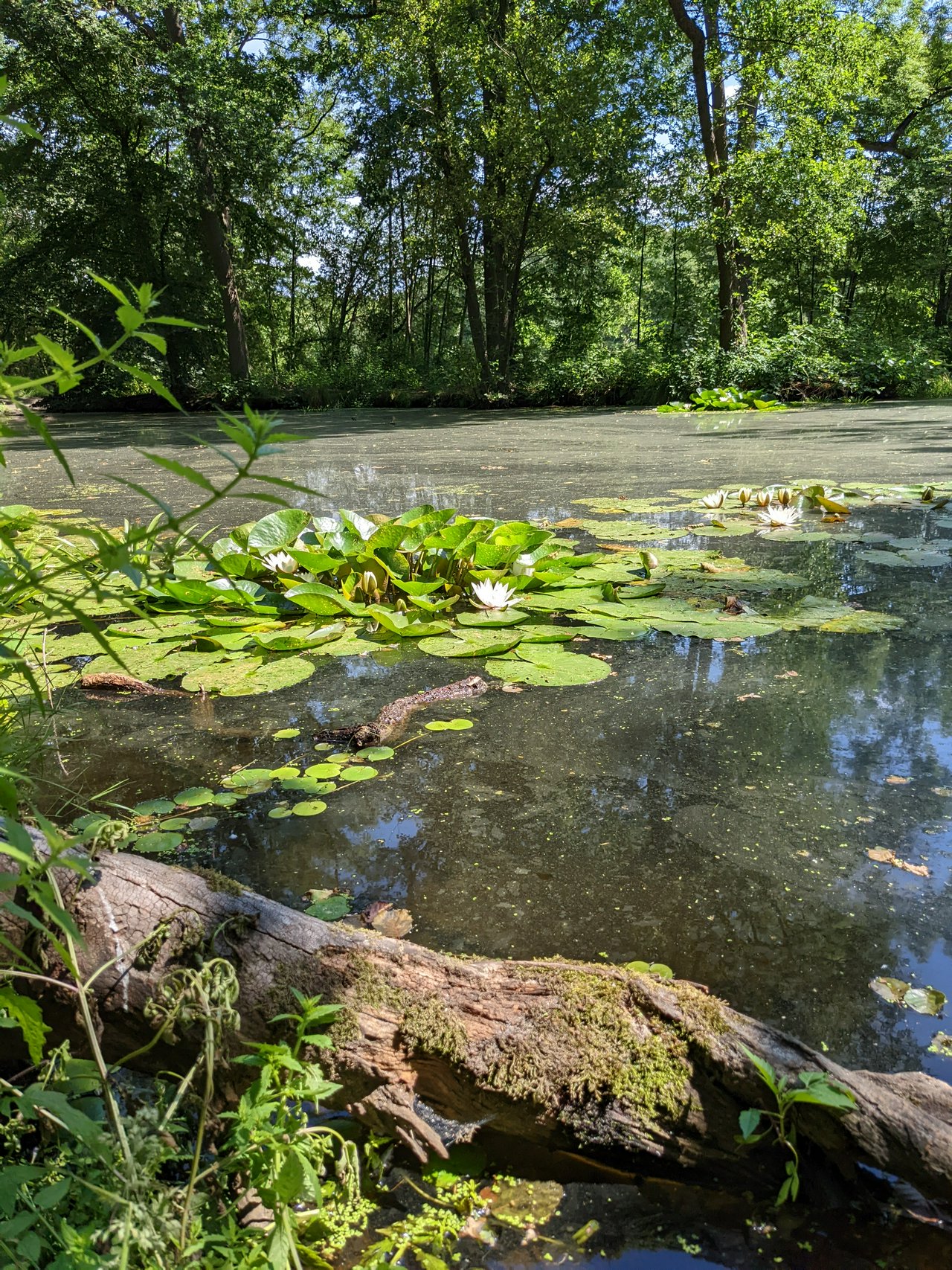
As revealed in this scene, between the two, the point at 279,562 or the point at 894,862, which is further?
the point at 279,562

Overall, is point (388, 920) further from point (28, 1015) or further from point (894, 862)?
point (894, 862)

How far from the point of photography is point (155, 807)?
4.85ft

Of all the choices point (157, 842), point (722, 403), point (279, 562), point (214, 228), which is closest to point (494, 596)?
point (279, 562)

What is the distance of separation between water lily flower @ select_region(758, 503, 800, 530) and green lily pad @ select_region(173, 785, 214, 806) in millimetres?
2815

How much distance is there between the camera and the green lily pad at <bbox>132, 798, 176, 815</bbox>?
146 cm

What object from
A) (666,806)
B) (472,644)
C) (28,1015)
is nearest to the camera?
(28,1015)

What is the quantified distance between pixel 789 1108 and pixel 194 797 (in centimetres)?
112

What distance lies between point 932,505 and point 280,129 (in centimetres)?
1534

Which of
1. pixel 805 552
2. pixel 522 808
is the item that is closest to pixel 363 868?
pixel 522 808

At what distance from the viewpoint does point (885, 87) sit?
1911 centimetres

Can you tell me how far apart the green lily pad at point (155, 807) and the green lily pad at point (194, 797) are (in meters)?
0.02

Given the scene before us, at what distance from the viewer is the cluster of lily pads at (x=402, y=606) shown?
2.20m

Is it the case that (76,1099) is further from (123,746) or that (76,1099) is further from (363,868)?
(123,746)

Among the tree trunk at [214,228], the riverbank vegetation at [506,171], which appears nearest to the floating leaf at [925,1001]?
the riverbank vegetation at [506,171]
